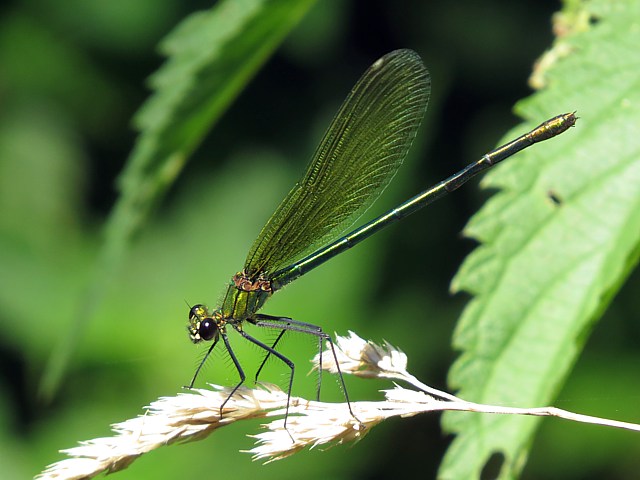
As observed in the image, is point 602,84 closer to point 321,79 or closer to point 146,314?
point 321,79

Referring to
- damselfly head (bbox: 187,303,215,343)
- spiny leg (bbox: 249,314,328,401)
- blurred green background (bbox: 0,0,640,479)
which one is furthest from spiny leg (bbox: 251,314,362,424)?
blurred green background (bbox: 0,0,640,479)

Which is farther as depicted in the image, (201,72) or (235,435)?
(235,435)

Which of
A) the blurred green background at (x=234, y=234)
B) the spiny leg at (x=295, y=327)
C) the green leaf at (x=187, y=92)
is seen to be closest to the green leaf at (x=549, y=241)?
the spiny leg at (x=295, y=327)

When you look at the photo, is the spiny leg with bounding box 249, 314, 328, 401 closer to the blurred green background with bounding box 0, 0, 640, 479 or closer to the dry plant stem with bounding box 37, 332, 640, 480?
the dry plant stem with bounding box 37, 332, 640, 480

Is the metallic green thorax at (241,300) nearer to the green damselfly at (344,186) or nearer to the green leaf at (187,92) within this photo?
the green damselfly at (344,186)

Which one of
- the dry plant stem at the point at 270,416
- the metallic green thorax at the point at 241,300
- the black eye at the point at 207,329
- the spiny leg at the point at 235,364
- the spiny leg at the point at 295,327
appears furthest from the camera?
the metallic green thorax at the point at 241,300

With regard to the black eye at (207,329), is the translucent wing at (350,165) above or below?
above

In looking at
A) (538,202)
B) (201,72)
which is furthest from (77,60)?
(538,202)
